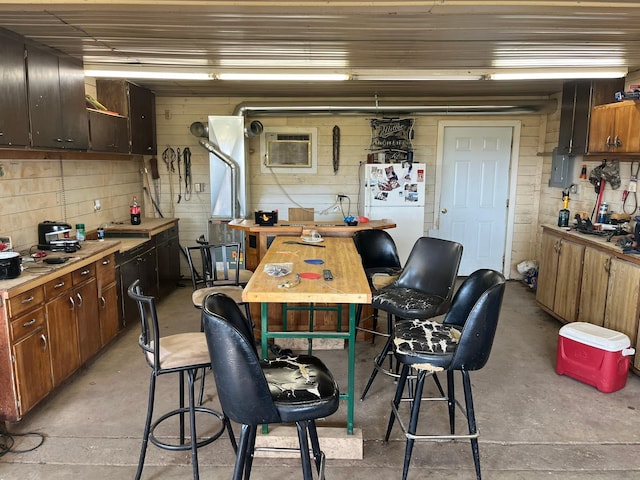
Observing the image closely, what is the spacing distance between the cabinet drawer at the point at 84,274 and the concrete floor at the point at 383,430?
2.37ft

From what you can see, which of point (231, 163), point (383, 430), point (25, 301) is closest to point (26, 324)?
point (25, 301)

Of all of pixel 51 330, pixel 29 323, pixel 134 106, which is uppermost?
pixel 134 106

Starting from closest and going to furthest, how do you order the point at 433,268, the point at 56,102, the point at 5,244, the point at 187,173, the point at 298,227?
the point at 433,268 < the point at 5,244 < the point at 56,102 < the point at 298,227 < the point at 187,173

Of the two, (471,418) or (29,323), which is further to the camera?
(29,323)

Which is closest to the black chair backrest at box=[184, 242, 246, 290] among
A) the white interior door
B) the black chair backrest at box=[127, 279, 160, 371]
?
the black chair backrest at box=[127, 279, 160, 371]

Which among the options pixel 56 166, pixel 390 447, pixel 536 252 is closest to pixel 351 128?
pixel 536 252

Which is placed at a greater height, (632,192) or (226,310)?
(632,192)

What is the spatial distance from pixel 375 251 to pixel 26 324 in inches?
98.4

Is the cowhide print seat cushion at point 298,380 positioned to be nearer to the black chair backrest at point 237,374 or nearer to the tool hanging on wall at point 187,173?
the black chair backrest at point 237,374

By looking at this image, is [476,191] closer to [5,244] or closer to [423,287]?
[423,287]

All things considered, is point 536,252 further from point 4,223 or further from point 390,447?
point 4,223

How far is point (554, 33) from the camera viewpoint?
3104 mm

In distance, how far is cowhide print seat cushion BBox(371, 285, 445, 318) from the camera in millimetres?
2855

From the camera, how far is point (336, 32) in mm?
3121
